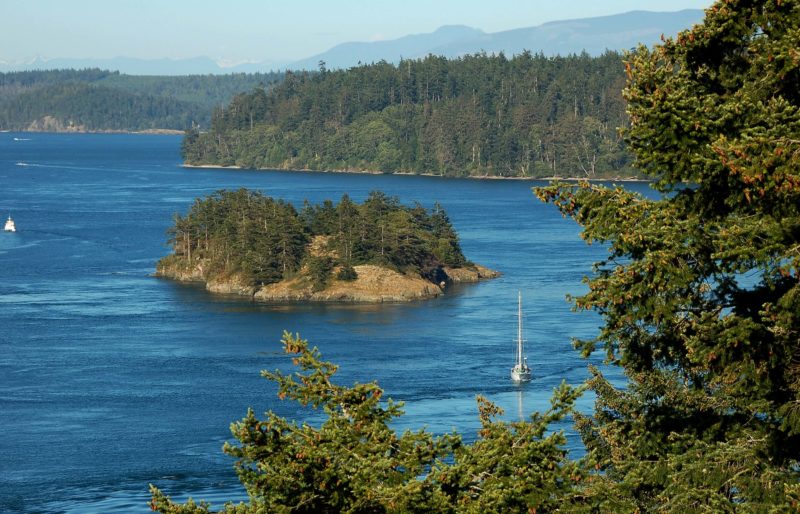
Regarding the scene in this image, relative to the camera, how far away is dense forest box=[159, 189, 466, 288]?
92375 millimetres

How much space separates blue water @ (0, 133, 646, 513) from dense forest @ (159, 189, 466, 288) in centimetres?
373

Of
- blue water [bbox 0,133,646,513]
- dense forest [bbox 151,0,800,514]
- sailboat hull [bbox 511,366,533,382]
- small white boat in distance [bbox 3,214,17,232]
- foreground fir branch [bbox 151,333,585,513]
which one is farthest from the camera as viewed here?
small white boat in distance [bbox 3,214,17,232]

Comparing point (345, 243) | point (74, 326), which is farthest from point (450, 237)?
point (74, 326)

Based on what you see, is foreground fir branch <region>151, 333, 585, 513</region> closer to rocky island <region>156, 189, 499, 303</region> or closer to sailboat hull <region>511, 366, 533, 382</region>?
sailboat hull <region>511, 366, 533, 382</region>

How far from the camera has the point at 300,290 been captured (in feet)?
295

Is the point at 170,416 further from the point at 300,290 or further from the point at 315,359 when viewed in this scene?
the point at 315,359

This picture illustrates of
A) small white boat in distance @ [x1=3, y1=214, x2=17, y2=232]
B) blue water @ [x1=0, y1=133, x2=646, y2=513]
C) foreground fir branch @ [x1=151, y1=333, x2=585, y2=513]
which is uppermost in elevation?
foreground fir branch @ [x1=151, y1=333, x2=585, y2=513]

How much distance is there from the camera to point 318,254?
93.6 metres

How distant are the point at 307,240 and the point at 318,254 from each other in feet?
7.50

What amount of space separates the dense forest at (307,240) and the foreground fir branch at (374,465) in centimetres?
7622

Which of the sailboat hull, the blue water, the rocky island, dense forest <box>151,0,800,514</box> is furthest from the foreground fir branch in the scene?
the rocky island

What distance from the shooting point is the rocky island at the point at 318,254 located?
90500 mm

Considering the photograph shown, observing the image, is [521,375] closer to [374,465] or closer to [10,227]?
[374,465]

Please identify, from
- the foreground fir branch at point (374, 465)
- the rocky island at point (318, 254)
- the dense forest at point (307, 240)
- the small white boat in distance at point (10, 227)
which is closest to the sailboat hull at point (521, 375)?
the rocky island at point (318, 254)
